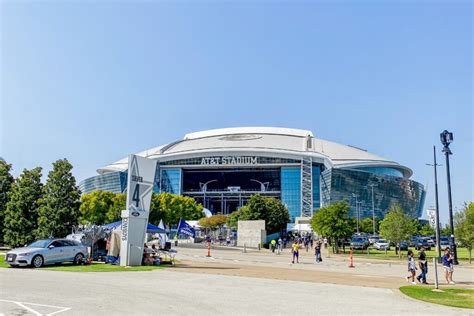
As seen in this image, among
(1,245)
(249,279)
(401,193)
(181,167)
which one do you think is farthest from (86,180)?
(249,279)

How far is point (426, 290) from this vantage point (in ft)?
54.3

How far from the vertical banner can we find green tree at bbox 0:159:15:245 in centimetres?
1762

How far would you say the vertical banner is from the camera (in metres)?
24.7

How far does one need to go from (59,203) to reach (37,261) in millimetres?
13376

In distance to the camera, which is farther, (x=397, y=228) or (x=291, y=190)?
(x=291, y=190)

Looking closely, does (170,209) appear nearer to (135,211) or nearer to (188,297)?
(135,211)

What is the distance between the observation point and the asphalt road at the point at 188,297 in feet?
37.0

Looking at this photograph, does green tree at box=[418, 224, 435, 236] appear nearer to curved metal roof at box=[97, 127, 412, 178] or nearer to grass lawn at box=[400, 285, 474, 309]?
curved metal roof at box=[97, 127, 412, 178]

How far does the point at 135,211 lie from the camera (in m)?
25.3

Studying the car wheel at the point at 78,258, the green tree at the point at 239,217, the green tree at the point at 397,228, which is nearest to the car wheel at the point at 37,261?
the car wheel at the point at 78,258

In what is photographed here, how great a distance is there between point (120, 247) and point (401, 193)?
11749 centimetres

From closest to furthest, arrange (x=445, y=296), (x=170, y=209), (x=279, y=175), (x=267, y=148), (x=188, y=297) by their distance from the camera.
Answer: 1. (x=188, y=297)
2. (x=445, y=296)
3. (x=170, y=209)
4. (x=267, y=148)
5. (x=279, y=175)

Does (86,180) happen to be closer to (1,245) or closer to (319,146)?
(319,146)

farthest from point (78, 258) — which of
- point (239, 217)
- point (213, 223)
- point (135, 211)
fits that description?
point (213, 223)
